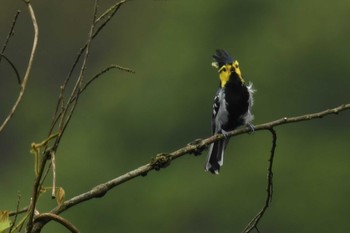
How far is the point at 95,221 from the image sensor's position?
46062mm

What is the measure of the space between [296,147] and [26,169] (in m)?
10.9

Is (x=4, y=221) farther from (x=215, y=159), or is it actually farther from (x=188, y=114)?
(x=188, y=114)

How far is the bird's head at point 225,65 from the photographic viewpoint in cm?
762

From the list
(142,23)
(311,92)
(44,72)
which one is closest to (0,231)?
(311,92)

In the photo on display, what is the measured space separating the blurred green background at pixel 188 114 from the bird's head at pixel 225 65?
32170mm

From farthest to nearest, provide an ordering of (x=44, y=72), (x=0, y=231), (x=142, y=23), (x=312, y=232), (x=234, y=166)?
(x=142, y=23)
(x=44, y=72)
(x=234, y=166)
(x=312, y=232)
(x=0, y=231)

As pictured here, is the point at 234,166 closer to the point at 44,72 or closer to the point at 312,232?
the point at 312,232

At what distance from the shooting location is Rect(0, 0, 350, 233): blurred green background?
156ft

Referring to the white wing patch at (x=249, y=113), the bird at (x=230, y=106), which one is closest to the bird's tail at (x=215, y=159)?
the bird at (x=230, y=106)

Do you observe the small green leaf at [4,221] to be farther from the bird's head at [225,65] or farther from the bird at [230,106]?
the bird at [230,106]

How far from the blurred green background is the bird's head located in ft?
106

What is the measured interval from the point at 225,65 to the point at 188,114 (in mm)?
44083

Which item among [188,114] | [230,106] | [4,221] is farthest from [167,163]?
[188,114]

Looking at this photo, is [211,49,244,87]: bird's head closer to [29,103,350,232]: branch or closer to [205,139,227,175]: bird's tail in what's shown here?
[205,139,227,175]: bird's tail
